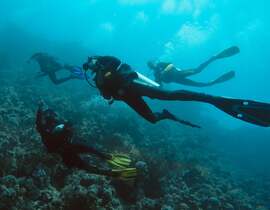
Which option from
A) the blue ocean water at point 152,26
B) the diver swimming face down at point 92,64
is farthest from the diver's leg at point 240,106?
the blue ocean water at point 152,26

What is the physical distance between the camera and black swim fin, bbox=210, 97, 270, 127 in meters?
5.55

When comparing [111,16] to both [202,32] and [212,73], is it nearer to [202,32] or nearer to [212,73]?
[202,32]

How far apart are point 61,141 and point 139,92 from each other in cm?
165

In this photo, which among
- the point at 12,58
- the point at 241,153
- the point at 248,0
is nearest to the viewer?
the point at 241,153

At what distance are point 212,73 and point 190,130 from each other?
6957 cm

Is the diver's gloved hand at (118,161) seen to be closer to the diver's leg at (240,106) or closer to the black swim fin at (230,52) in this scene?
the diver's leg at (240,106)

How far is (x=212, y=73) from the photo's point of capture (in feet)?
295

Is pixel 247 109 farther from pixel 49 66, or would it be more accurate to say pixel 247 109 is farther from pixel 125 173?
pixel 49 66

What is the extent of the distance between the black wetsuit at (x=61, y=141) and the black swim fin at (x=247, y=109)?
2261mm

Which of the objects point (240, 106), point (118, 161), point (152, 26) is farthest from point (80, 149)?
point (152, 26)

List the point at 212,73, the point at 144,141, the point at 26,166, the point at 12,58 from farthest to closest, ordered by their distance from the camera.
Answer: the point at 212,73 → the point at 12,58 → the point at 144,141 → the point at 26,166

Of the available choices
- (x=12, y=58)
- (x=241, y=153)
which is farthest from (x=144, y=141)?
(x=12, y=58)

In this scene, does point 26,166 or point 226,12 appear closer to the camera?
point 26,166

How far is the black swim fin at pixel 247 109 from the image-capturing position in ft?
18.2
